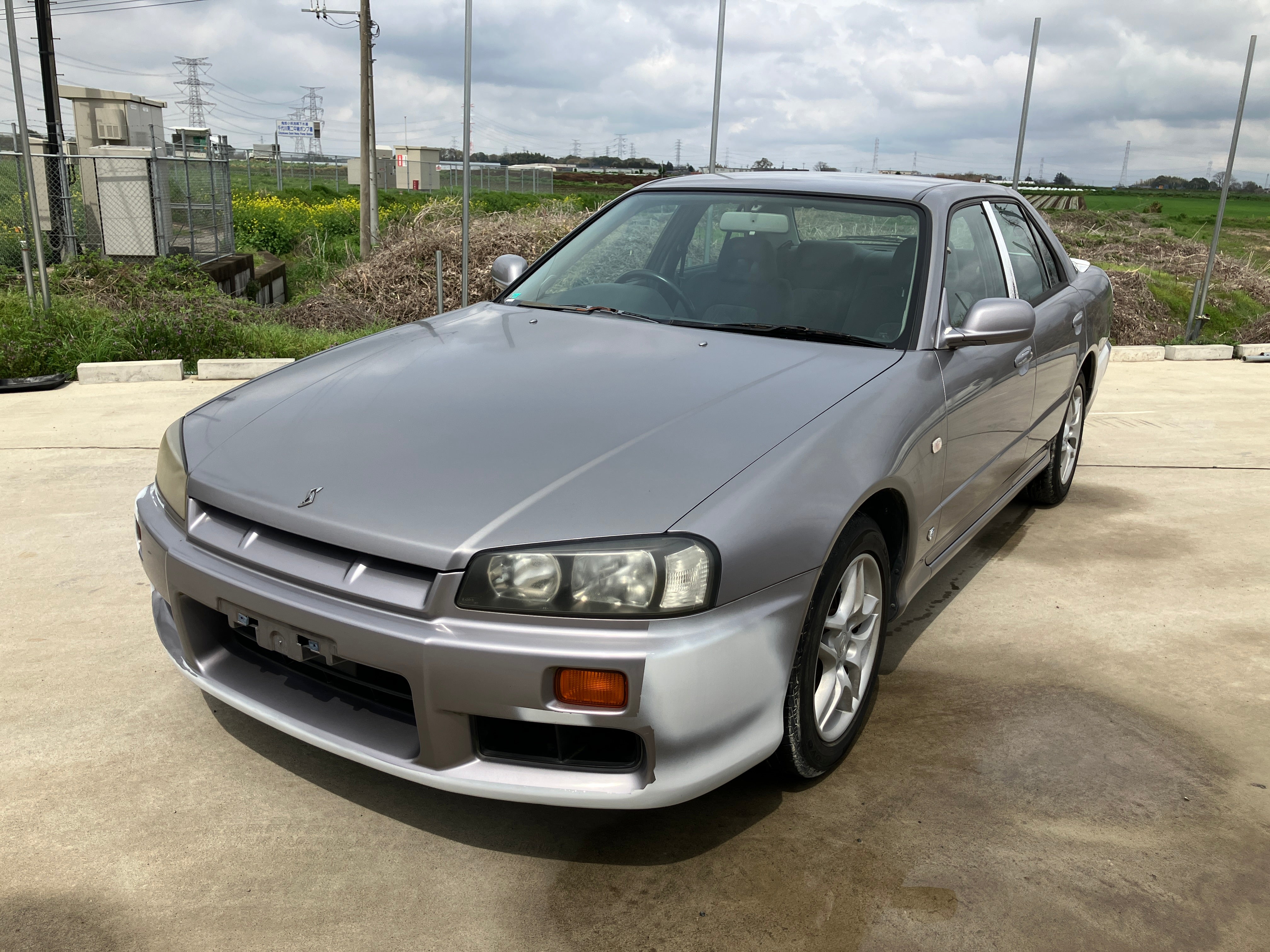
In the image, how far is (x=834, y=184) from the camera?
3684mm

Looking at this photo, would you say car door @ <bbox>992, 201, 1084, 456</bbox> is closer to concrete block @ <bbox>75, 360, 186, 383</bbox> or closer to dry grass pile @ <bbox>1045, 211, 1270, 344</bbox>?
concrete block @ <bbox>75, 360, 186, 383</bbox>

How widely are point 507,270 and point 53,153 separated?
1294 centimetres

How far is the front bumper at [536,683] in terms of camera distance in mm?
1948

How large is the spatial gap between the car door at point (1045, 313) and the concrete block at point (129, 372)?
6.11 metres

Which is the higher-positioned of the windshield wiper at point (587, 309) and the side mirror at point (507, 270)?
the side mirror at point (507, 270)

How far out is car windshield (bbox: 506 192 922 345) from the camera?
3170 mm

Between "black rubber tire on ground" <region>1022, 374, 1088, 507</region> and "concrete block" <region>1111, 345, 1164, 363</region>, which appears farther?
"concrete block" <region>1111, 345, 1164, 363</region>

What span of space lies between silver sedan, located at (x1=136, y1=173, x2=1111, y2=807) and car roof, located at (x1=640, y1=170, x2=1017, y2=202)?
6cm

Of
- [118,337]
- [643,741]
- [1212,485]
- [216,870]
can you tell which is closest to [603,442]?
[643,741]

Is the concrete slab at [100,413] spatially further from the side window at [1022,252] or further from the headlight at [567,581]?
the side window at [1022,252]

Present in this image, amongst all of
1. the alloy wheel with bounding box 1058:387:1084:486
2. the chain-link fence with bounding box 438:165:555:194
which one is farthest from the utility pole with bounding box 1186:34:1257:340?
the chain-link fence with bounding box 438:165:555:194

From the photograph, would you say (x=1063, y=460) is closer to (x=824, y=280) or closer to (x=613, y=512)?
(x=824, y=280)

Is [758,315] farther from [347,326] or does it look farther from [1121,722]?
Answer: [347,326]

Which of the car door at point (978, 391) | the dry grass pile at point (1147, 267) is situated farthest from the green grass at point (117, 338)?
the dry grass pile at point (1147, 267)
